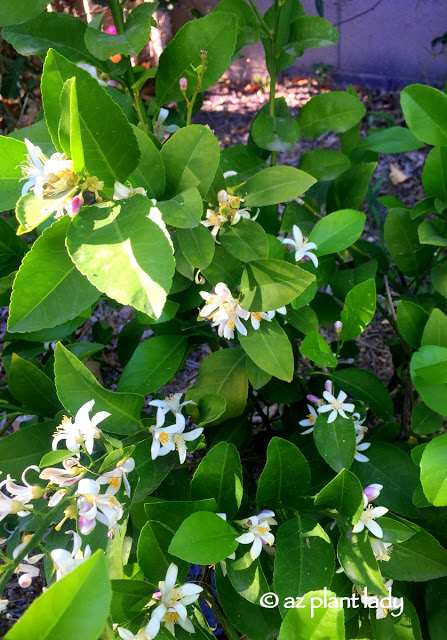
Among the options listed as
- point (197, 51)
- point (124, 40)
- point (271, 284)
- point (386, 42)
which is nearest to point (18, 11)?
point (124, 40)

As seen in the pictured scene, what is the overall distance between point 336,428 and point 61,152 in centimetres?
52

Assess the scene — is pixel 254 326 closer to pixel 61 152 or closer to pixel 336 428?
pixel 336 428

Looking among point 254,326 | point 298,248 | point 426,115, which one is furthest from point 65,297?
point 426,115

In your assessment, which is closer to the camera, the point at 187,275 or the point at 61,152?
the point at 61,152

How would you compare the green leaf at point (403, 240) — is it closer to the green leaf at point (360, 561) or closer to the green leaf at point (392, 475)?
the green leaf at point (392, 475)

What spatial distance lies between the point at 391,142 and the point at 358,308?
0.44 meters

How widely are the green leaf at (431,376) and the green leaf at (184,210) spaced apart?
14.4 inches

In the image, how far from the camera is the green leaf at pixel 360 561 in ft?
2.25

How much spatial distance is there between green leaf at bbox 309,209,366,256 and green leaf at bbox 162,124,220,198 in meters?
0.22

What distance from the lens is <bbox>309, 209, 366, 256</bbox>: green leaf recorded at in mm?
850

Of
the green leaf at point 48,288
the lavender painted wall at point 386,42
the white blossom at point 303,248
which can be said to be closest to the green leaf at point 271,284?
the white blossom at point 303,248

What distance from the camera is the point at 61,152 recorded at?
1.94 ft

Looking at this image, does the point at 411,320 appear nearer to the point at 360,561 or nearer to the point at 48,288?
the point at 360,561

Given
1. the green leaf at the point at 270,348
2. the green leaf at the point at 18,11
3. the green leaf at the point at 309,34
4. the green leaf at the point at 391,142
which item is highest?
the green leaf at the point at 18,11
